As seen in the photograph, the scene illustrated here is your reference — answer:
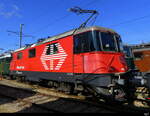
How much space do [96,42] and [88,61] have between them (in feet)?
3.21

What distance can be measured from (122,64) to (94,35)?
2003 mm

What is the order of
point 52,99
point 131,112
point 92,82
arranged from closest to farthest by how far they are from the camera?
point 131,112
point 92,82
point 52,99

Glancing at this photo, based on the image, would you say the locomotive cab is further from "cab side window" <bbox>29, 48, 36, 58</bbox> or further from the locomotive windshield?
"cab side window" <bbox>29, 48, 36, 58</bbox>

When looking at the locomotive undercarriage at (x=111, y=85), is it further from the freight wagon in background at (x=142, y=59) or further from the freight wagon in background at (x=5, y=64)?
the freight wagon in background at (x=5, y=64)

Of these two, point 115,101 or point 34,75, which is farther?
point 34,75

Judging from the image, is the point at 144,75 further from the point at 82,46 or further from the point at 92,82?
the point at 82,46

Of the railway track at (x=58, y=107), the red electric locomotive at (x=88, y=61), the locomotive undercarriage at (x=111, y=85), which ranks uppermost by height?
the red electric locomotive at (x=88, y=61)

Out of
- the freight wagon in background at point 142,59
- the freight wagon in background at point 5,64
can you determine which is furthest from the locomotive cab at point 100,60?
the freight wagon in background at point 5,64

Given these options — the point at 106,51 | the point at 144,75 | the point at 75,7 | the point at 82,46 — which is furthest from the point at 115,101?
the point at 75,7

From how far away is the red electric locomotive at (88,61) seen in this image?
255 inches

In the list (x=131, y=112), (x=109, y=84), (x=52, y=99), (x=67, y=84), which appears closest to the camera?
(x=131, y=112)

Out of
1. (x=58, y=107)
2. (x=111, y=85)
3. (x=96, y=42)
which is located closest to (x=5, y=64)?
(x=58, y=107)

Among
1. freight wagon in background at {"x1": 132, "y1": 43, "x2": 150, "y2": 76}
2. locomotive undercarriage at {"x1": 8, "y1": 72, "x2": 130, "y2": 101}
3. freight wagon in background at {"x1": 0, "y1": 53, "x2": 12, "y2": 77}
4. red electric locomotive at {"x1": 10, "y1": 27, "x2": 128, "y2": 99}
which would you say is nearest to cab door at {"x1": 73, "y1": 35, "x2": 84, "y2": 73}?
red electric locomotive at {"x1": 10, "y1": 27, "x2": 128, "y2": 99}

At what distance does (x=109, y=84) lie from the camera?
630 centimetres
